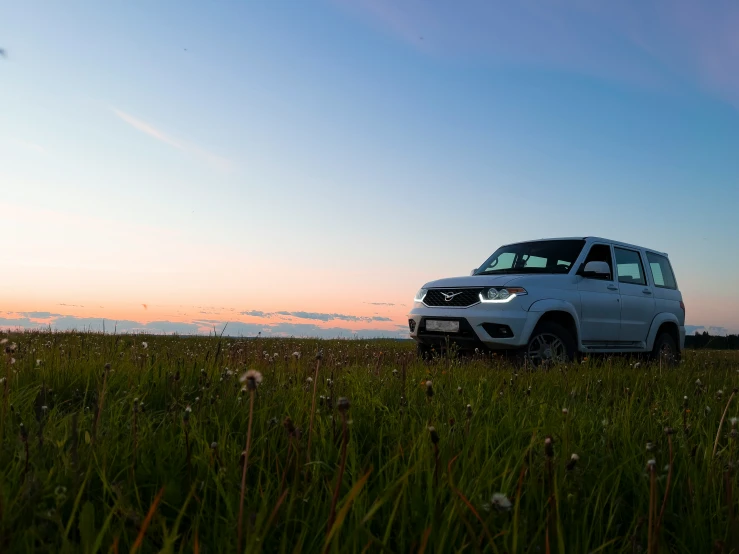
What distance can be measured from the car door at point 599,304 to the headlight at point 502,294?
1.56 m

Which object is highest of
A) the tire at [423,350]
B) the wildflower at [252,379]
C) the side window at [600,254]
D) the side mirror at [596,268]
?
the side window at [600,254]

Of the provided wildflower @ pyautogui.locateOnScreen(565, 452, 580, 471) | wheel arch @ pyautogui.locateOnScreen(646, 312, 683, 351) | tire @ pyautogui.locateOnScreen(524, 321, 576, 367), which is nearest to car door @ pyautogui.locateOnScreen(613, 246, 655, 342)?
wheel arch @ pyautogui.locateOnScreen(646, 312, 683, 351)

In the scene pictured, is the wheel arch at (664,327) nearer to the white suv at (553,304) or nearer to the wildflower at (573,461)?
the white suv at (553,304)

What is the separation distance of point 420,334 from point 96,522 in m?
8.09

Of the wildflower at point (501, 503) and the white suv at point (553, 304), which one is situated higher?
the white suv at point (553, 304)

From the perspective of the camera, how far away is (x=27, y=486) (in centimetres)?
221

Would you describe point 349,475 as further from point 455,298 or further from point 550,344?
point 550,344

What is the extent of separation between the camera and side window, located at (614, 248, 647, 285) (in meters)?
11.5

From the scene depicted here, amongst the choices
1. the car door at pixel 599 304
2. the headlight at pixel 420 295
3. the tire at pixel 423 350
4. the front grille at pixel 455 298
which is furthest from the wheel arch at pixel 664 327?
the headlight at pixel 420 295

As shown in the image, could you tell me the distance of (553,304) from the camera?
9.50 m

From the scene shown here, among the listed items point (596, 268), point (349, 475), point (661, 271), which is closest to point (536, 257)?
point (596, 268)

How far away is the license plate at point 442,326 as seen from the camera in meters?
9.68

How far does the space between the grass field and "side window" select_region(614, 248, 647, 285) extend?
22.3 ft

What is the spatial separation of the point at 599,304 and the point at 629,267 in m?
1.88
